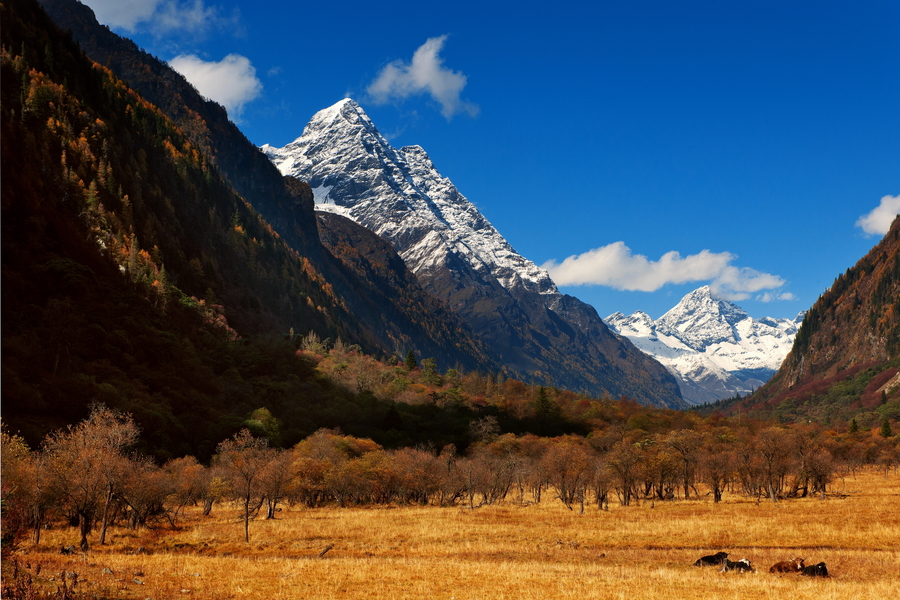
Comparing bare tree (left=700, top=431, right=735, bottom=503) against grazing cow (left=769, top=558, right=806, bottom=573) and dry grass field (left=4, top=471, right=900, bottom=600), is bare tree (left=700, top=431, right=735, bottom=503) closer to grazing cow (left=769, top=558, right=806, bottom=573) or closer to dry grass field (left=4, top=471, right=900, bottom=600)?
dry grass field (left=4, top=471, right=900, bottom=600)

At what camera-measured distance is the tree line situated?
2217 inches

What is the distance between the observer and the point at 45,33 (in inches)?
7451

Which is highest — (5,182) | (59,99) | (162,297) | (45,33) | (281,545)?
(45,33)

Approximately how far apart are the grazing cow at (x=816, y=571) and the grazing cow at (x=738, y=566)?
3351mm

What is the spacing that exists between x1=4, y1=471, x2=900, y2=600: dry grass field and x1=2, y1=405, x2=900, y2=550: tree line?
169 inches

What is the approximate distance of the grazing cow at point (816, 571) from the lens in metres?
41.4

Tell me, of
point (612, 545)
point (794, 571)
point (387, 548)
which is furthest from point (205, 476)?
point (794, 571)

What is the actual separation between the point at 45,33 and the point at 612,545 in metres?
220

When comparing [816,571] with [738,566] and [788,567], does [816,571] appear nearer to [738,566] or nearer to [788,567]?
[788,567]

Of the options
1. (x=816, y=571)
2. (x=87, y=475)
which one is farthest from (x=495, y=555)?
(x=87, y=475)

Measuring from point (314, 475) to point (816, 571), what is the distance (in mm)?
78370

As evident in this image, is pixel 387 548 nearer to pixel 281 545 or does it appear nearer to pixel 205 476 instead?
pixel 281 545

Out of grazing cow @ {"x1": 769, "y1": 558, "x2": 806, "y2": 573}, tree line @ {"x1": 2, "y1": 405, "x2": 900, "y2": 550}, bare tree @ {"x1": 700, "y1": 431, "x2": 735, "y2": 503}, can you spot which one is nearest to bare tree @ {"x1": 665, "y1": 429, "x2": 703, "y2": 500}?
tree line @ {"x1": 2, "y1": 405, "x2": 900, "y2": 550}

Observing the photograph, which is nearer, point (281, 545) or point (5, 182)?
point (281, 545)
